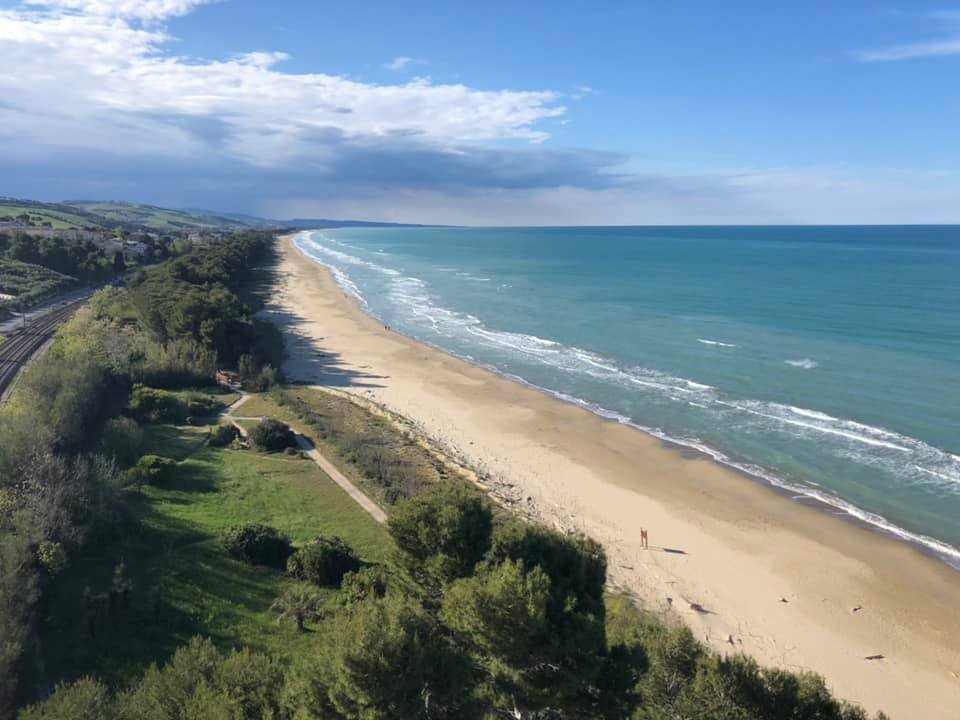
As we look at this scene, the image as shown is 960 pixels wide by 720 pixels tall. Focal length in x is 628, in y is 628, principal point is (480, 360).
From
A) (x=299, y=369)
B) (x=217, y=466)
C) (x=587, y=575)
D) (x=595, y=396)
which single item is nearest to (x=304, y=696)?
(x=587, y=575)

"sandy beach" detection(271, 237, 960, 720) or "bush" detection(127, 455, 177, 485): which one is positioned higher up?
"bush" detection(127, 455, 177, 485)

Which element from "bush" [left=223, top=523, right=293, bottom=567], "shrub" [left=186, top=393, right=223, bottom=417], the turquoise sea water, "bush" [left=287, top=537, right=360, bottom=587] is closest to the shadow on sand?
"shrub" [left=186, top=393, right=223, bottom=417]

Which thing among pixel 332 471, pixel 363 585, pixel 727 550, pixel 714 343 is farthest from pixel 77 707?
pixel 714 343

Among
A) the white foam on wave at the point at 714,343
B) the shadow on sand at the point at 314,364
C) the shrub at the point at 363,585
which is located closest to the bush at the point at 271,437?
the shadow on sand at the point at 314,364

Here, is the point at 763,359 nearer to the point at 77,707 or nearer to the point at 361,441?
the point at 361,441

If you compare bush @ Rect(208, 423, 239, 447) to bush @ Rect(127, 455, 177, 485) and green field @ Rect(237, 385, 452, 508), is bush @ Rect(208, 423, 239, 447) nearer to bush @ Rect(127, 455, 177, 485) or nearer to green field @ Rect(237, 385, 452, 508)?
green field @ Rect(237, 385, 452, 508)

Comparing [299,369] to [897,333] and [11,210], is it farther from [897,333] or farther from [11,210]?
[11,210]
